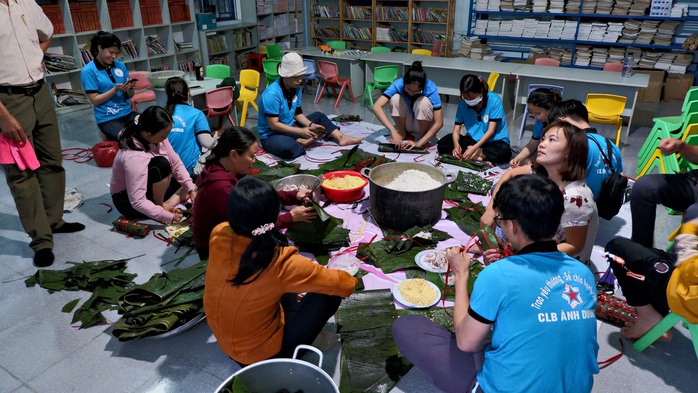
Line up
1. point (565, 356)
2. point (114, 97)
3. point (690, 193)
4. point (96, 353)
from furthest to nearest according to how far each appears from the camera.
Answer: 1. point (114, 97)
2. point (690, 193)
3. point (96, 353)
4. point (565, 356)

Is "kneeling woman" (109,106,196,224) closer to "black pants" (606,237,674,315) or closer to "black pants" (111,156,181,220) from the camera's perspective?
"black pants" (111,156,181,220)

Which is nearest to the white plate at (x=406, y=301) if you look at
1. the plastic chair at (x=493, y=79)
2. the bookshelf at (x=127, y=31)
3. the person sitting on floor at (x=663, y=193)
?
the person sitting on floor at (x=663, y=193)

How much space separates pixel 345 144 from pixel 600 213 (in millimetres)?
2828

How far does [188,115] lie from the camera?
4.10 meters

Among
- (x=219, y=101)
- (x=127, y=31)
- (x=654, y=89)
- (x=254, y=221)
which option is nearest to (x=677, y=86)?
(x=654, y=89)

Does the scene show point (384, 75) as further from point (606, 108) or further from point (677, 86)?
point (677, 86)

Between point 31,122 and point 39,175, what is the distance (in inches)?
16.7

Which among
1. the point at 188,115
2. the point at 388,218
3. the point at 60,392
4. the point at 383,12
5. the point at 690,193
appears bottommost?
the point at 60,392

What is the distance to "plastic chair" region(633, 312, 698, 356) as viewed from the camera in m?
2.17

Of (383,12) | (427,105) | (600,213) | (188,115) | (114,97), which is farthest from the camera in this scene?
(383,12)

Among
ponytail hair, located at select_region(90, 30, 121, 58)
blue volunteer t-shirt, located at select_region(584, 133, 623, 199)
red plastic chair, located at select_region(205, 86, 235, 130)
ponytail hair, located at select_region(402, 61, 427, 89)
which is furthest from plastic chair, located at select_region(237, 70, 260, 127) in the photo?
blue volunteer t-shirt, located at select_region(584, 133, 623, 199)

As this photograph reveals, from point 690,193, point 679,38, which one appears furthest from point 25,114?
point 679,38

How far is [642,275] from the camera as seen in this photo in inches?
91.9

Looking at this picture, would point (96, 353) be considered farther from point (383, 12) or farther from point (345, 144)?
point (383, 12)
